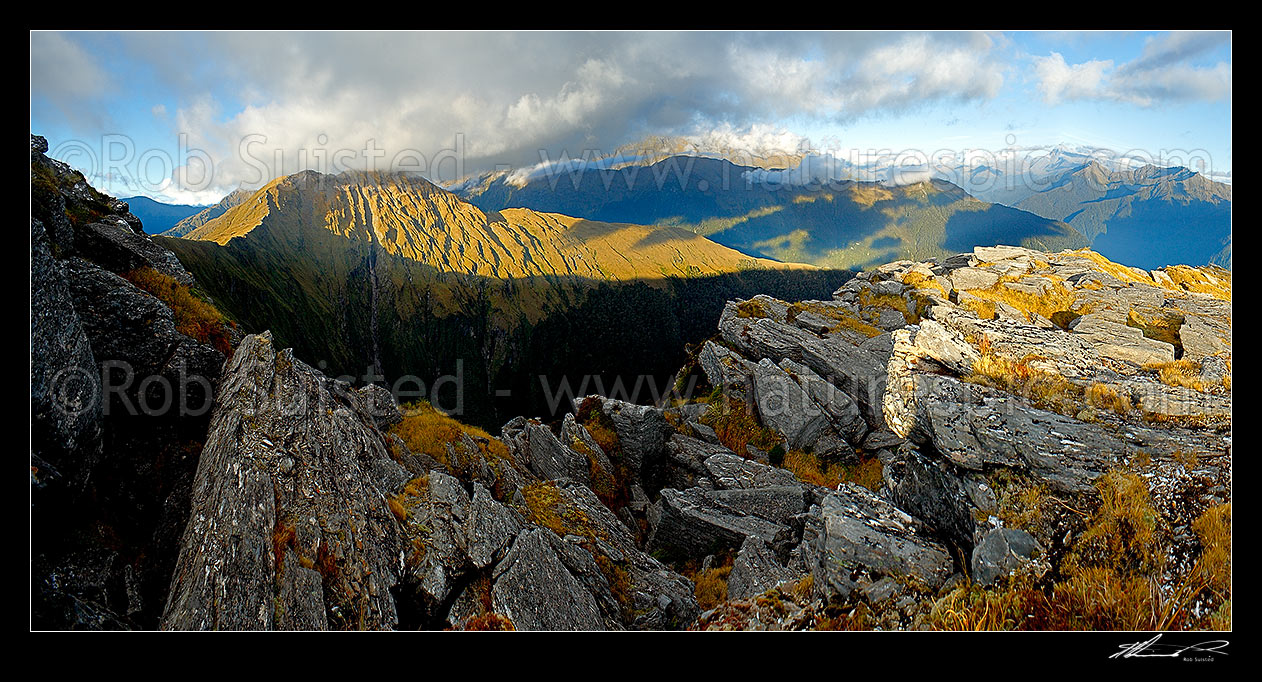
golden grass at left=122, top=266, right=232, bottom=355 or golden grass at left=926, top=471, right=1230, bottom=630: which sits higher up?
golden grass at left=122, top=266, right=232, bottom=355

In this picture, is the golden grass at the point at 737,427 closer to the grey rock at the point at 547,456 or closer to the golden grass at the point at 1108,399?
the grey rock at the point at 547,456

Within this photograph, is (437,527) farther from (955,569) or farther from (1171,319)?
(1171,319)

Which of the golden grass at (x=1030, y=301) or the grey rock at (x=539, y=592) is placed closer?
the grey rock at (x=539, y=592)

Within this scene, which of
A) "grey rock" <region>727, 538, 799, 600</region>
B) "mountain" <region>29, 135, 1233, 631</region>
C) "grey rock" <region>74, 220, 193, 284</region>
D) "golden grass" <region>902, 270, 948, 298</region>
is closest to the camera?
"mountain" <region>29, 135, 1233, 631</region>

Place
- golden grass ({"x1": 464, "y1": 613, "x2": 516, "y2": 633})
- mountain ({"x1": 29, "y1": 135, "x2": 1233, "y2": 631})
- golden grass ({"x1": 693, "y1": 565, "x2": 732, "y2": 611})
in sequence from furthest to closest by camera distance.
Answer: golden grass ({"x1": 693, "y1": 565, "x2": 732, "y2": 611}) → golden grass ({"x1": 464, "y1": 613, "x2": 516, "y2": 633}) → mountain ({"x1": 29, "y1": 135, "x2": 1233, "y2": 631})

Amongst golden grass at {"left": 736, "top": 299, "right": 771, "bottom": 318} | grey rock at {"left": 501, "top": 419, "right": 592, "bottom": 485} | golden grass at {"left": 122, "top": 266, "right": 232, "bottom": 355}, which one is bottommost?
grey rock at {"left": 501, "top": 419, "right": 592, "bottom": 485}

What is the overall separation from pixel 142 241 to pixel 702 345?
84.2ft
